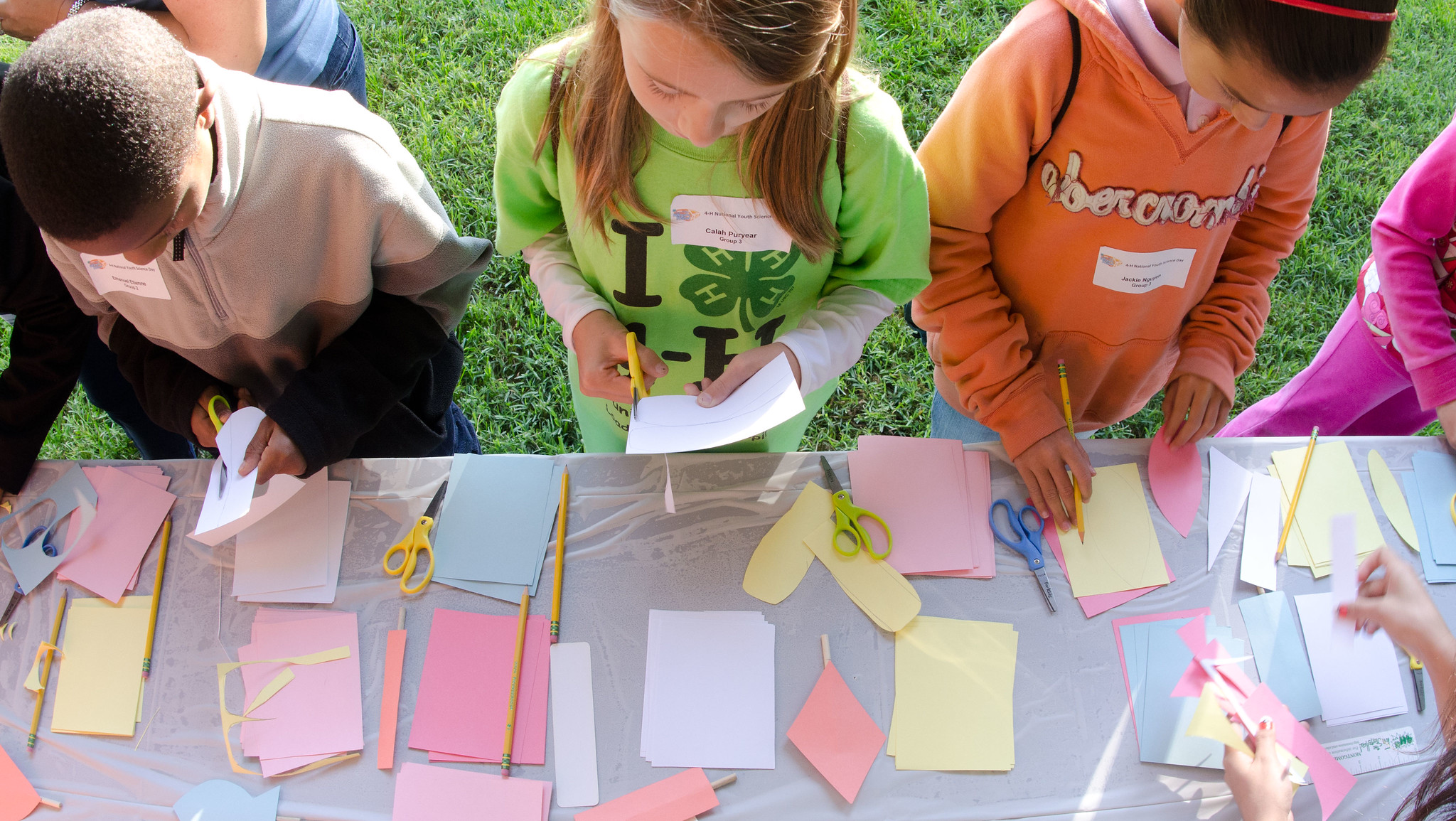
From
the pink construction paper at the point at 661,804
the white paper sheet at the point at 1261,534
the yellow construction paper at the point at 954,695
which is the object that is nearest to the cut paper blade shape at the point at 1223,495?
the white paper sheet at the point at 1261,534

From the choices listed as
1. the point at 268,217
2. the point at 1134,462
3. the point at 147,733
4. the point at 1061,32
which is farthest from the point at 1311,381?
the point at 147,733

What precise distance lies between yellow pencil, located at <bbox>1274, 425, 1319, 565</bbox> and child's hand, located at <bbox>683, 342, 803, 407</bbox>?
0.76 metres

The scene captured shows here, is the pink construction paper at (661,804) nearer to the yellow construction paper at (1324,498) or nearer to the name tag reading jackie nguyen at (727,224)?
the name tag reading jackie nguyen at (727,224)

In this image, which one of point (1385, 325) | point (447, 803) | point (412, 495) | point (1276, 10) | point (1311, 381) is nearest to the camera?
point (1276, 10)

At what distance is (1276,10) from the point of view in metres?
0.86

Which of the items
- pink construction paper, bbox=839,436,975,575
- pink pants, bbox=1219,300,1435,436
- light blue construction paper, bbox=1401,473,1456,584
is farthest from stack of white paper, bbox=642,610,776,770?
pink pants, bbox=1219,300,1435,436

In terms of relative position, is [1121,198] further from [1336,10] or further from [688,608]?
[688,608]

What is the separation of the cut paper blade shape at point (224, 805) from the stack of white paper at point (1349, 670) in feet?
4.57

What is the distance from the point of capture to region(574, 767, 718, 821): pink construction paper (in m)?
1.03

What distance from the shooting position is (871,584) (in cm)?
118

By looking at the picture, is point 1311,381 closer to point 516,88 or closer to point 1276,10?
point 1276,10

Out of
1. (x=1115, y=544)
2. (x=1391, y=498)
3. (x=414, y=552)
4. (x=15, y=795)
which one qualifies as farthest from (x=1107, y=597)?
(x=15, y=795)

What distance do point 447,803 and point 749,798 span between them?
377 millimetres

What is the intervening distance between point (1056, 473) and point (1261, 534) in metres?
0.32
